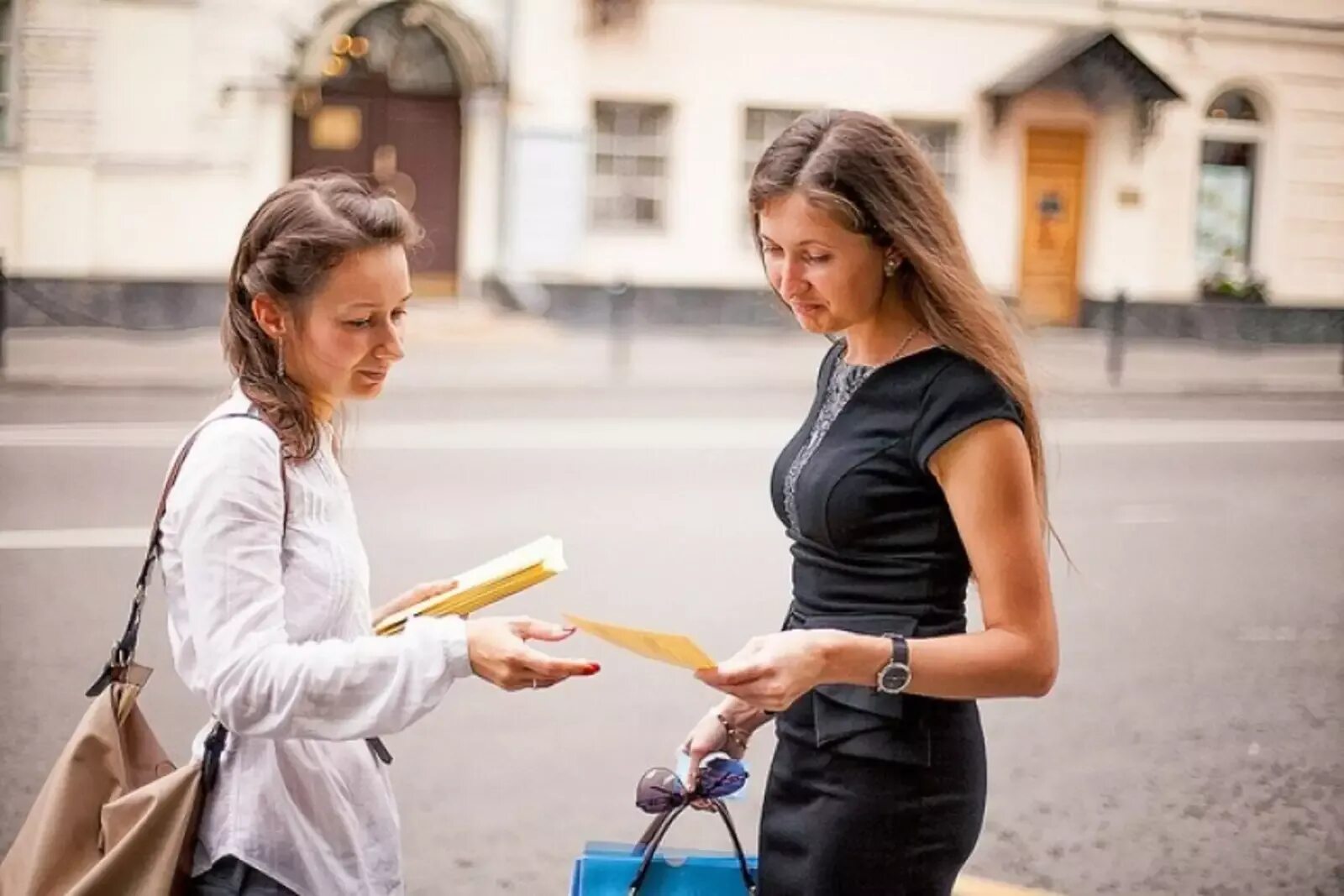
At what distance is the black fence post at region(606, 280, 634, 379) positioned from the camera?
141 inches

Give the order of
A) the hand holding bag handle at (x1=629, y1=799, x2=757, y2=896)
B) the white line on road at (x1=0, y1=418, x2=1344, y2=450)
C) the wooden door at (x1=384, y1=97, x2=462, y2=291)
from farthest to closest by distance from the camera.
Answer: the white line on road at (x1=0, y1=418, x2=1344, y2=450) → the wooden door at (x1=384, y1=97, x2=462, y2=291) → the hand holding bag handle at (x1=629, y1=799, x2=757, y2=896)

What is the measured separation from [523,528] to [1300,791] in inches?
68.8

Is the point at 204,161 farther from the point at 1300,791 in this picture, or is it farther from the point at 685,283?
the point at 1300,791

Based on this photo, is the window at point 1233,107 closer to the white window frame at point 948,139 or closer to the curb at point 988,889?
the white window frame at point 948,139

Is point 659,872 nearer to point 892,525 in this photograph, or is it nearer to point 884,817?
point 884,817

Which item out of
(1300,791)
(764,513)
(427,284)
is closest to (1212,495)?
(1300,791)

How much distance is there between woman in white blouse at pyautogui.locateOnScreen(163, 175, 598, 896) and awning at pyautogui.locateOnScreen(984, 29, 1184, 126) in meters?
2.30

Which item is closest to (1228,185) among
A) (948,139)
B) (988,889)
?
(948,139)

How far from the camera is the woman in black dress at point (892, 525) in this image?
1482 millimetres

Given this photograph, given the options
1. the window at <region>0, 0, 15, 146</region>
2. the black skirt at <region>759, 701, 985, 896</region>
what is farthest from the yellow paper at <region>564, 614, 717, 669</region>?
the window at <region>0, 0, 15, 146</region>

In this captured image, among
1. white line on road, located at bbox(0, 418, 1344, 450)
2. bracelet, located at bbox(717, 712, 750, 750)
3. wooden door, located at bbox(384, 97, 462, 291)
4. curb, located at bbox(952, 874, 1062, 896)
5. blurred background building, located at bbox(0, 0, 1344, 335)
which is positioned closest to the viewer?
bracelet, located at bbox(717, 712, 750, 750)

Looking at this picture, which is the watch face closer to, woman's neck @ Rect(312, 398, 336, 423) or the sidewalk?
woman's neck @ Rect(312, 398, 336, 423)

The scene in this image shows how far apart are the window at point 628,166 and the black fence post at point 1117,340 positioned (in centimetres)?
104

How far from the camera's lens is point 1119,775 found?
134 inches
